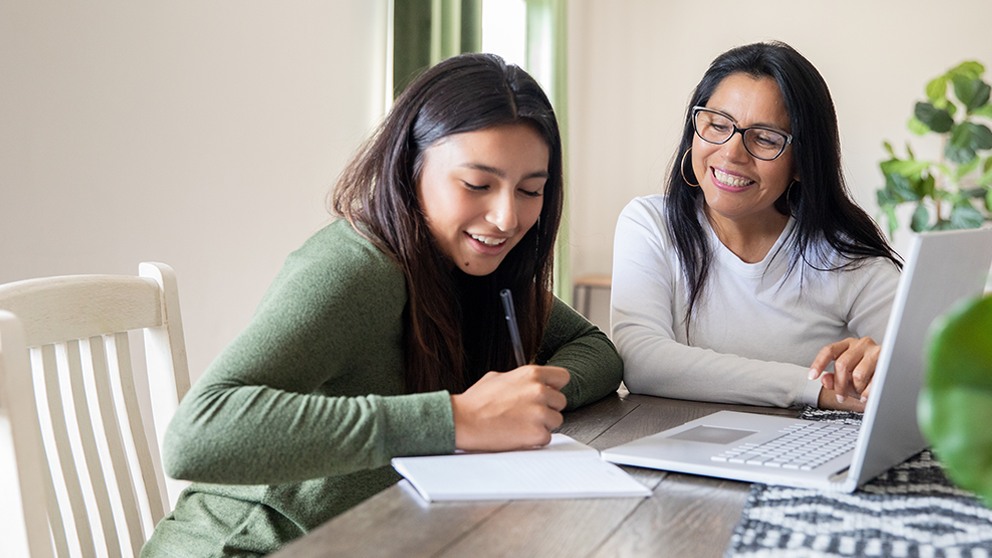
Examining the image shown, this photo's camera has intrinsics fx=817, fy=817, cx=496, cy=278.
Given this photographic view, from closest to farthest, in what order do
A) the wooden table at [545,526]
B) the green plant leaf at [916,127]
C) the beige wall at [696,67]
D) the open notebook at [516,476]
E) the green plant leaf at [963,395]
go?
the green plant leaf at [963,395]
the wooden table at [545,526]
the open notebook at [516,476]
the green plant leaf at [916,127]
the beige wall at [696,67]

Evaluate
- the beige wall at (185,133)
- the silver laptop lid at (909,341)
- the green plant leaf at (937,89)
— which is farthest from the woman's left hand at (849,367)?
the green plant leaf at (937,89)

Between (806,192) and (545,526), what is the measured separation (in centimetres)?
103

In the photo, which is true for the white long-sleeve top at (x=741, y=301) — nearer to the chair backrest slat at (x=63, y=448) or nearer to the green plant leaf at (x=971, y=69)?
the chair backrest slat at (x=63, y=448)

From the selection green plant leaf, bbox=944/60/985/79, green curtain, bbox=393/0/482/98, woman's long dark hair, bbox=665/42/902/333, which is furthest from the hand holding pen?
green plant leaf, bbox=944/60/985/79

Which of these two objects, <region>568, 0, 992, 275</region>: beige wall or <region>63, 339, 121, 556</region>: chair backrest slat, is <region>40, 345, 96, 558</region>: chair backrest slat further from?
<region>568, 0, 992, 275</region>: beige wall

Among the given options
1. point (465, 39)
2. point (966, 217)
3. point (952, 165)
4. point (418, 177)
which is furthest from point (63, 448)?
point (952, 165)

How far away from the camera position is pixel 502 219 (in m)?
1.00

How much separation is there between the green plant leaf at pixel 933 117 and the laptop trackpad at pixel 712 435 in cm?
296

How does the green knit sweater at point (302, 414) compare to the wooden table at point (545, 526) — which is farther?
the green knit sweater at point (302, 414)

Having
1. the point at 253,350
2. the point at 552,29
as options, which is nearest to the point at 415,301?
the point at 253,350

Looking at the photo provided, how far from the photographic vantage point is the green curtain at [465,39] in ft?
8.66

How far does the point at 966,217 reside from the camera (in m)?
3.35

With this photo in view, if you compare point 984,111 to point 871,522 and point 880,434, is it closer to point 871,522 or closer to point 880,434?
point 880,434

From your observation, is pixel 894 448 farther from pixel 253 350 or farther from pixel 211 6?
pixel 211 6
